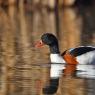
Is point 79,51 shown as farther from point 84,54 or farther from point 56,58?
point 56,58

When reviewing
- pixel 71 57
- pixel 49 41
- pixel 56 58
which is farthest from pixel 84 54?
pixel 49 41

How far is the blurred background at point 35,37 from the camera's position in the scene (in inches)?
440

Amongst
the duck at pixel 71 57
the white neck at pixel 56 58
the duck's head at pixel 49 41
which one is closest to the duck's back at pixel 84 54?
the duck at pixel 71 57

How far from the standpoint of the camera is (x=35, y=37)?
754 inches

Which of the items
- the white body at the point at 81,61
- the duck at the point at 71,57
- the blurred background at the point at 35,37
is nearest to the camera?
the blurred background at the point at 35,37

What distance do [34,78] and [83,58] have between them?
2.14 meters

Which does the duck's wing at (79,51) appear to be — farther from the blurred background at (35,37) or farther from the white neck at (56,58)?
the blurred background at (35,37)

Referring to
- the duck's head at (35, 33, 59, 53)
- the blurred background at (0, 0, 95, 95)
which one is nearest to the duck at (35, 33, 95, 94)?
the duck's head at (35, 33, 59, 53)

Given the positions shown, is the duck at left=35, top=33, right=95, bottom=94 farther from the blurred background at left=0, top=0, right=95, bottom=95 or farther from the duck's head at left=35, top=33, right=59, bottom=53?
the blurred background at left=0, top=0, right=95, bottom=95

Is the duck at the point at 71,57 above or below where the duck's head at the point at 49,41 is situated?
below

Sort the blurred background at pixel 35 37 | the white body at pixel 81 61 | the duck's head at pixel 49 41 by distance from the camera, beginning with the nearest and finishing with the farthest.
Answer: the blurred background at pixel 35 37 → the white body at pixel 81 61 → the duck's head at pixel 49 41

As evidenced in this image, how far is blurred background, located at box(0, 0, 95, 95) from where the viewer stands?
1116cm

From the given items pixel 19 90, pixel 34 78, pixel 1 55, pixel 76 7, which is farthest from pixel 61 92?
pixel 76 7

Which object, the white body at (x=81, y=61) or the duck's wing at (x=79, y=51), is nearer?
the white body at (x=81, y=61)
